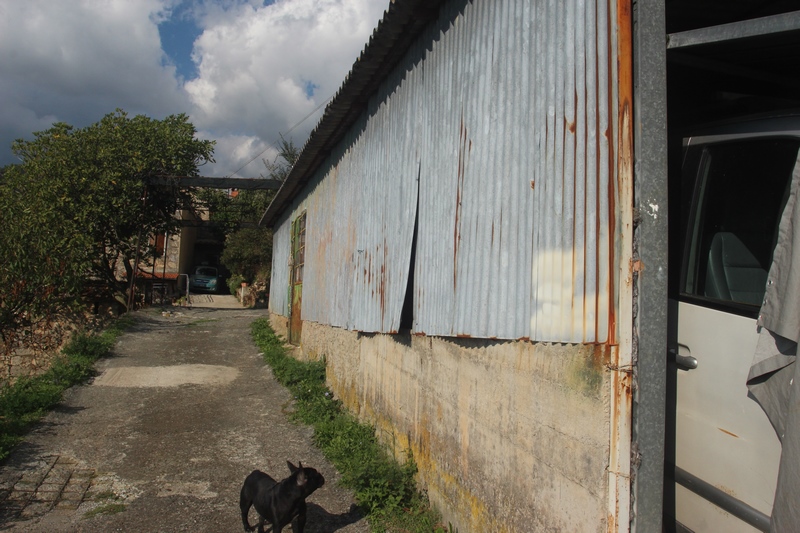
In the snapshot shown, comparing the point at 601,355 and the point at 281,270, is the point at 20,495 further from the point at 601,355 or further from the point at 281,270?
the point at 281,270

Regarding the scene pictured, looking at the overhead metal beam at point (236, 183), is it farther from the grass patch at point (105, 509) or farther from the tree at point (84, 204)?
the grass patch at point (105, 509)

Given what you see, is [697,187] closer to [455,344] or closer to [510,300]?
[510,300]

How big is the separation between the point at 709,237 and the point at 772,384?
86cm

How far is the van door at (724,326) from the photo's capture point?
2322 millimetres

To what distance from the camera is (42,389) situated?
8.45 m

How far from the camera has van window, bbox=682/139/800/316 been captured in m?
2.55

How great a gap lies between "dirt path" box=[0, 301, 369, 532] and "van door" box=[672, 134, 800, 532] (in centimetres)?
296

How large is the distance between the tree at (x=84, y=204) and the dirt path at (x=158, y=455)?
4166 mm

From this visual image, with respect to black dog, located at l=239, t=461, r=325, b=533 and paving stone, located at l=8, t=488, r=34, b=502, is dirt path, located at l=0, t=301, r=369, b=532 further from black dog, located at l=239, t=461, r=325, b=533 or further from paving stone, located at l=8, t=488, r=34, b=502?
black dog, located at l=239, t=461, r=325, b=533

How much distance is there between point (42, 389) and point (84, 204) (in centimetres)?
1116

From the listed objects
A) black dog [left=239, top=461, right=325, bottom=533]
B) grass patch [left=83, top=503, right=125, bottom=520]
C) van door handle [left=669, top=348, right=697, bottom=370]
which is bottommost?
grass patch [left=83, top=503, right=125, bottom=520]

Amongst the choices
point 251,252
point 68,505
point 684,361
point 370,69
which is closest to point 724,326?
point 684,361

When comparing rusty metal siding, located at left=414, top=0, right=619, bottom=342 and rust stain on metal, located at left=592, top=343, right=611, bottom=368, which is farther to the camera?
rusty metal siding, located at left=414, top=0, right=619, bottom=342

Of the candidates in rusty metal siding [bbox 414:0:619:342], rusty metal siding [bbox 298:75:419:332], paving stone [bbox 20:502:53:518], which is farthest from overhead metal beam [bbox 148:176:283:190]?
rusty metal siding [bbox 414:0:619:342]
